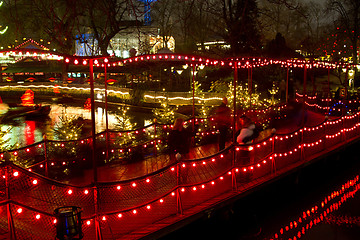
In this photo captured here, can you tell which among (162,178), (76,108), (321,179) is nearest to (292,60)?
(321,179)

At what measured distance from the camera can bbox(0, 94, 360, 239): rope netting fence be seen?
616 centimetres

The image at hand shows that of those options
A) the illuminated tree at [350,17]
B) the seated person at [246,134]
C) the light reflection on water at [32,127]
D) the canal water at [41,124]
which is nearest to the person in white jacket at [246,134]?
the seated person at [246,134]

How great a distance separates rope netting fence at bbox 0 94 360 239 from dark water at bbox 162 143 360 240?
1.74 feet

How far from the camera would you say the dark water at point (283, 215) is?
8.73 meters

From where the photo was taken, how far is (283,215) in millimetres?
10477

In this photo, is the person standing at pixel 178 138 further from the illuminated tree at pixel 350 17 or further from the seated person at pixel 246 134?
the illuminated tree at pixel 350 17

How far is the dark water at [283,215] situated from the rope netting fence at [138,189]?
530 mm

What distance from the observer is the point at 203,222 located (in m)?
8.13

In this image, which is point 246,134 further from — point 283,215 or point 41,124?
point 41,124

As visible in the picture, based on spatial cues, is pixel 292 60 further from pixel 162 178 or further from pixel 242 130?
pixel 162 178

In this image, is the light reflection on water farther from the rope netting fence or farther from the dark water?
the dark water

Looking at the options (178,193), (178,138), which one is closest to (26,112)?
A: (178,138)

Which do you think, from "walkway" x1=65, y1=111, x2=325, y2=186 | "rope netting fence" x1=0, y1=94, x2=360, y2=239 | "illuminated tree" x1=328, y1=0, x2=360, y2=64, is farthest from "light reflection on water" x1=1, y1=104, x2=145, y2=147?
"illuminated tree" x1=328, y1=0, x2=360, y2=64

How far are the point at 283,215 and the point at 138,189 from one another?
4696 mm
